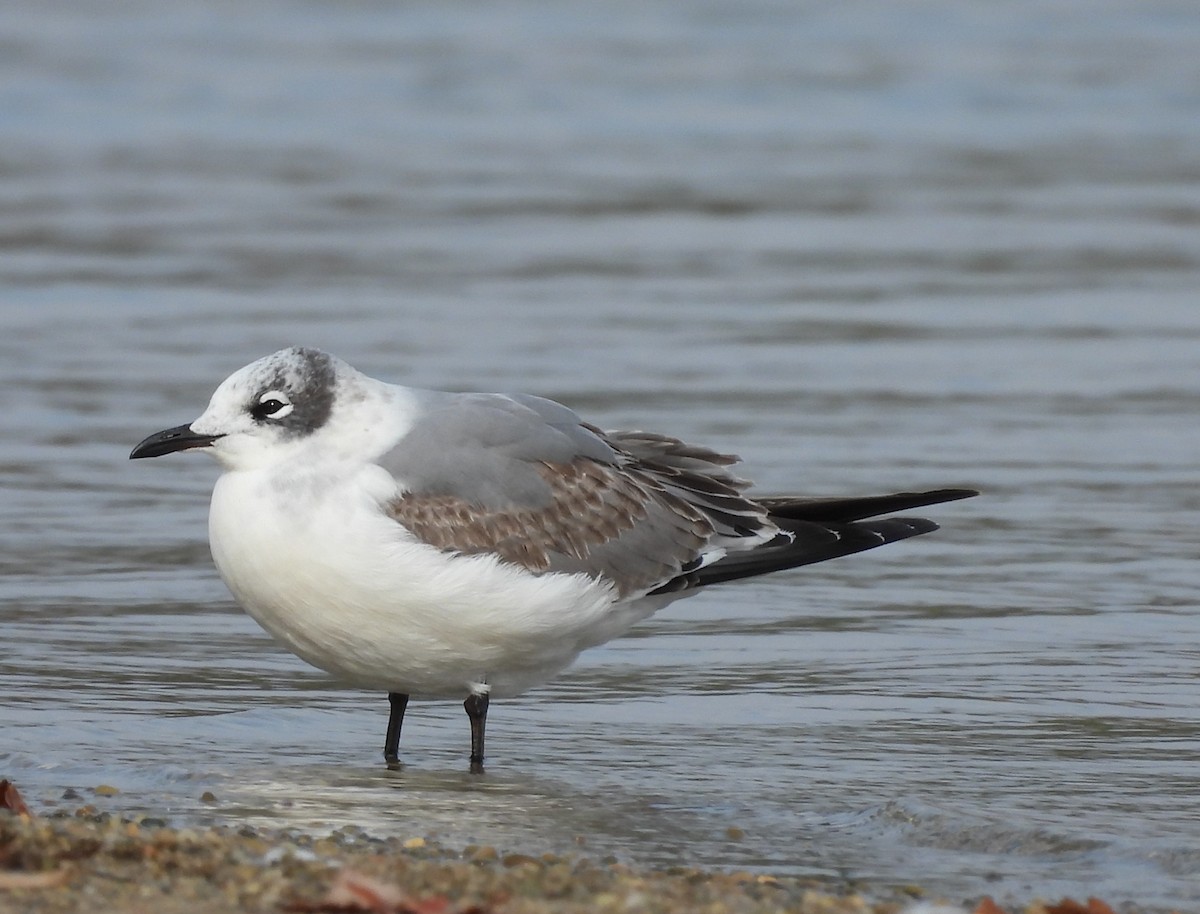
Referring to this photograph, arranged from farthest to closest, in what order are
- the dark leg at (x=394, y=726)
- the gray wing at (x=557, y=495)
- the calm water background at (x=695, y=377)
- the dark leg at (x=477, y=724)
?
the dark leg at (x=394, y=726)
the dark leg at (x=477, y=724)
the gray wing at (x=557, y=495)
the calm water background at (x=695, y=377)

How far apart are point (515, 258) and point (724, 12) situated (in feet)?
44.1

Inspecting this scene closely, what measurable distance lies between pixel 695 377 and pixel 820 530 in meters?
4.28

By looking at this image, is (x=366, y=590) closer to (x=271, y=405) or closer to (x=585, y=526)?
(x=271, y=405)

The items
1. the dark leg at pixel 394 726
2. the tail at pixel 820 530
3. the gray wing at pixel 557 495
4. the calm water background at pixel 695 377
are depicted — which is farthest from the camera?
the tail at pixel 820 530

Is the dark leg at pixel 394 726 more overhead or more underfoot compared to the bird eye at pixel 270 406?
more underfoot

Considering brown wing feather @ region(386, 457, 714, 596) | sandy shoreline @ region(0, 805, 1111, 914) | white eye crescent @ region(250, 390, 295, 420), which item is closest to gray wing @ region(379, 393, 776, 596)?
brown wing feather @ region(386, 457, 714, 596)

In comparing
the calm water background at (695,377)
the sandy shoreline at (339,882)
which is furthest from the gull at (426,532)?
the sandy shoreline at (339,882)

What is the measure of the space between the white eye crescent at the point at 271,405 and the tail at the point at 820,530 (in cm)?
140

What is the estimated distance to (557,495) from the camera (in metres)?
6.93

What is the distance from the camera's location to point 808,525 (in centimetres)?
748

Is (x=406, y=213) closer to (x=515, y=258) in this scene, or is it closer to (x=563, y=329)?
(x=515, y=258)

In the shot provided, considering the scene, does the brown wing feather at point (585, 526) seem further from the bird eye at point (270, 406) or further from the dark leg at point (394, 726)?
the dark leg at point (394, 726)

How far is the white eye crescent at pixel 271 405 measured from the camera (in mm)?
6547

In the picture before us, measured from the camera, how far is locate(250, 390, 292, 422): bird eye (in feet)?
21.5
